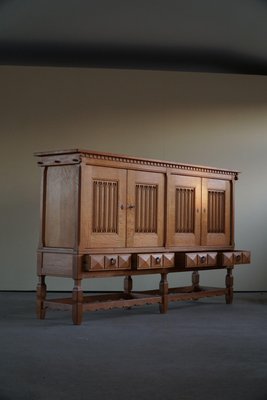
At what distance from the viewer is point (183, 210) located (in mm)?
6516

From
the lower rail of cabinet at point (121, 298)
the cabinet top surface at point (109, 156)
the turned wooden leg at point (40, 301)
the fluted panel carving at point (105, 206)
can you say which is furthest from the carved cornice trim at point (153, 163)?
the turned wooden leg at point (40, 301)

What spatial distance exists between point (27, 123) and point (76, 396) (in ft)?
18.3

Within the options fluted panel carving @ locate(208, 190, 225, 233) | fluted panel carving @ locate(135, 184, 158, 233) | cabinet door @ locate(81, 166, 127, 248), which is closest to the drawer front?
fluted panel carving @ locate(135, 184, 158, 233)

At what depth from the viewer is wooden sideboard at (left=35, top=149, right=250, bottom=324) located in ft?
17.8

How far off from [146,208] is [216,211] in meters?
1.20

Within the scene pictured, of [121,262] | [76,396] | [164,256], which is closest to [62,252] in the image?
[121,262]

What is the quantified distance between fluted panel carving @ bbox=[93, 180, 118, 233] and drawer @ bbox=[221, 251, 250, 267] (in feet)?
5.15

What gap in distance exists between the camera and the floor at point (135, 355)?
122 inches

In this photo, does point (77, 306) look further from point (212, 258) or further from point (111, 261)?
point (212, 258)

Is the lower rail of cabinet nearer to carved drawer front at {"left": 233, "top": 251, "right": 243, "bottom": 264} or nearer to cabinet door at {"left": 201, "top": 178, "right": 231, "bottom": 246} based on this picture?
carved drawer front at {"left": 233, "top": 251, "right": 243, "bottom": 264}

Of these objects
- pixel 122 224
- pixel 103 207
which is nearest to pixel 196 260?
pixel 122 224

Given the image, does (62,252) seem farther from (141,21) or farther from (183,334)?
(141,21)

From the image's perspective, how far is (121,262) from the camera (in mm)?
5668

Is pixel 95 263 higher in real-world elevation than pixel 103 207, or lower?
lower
